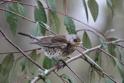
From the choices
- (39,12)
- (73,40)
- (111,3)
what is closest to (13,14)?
(39,12)

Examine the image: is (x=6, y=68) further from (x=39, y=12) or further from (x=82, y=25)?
(x=82, y=25)

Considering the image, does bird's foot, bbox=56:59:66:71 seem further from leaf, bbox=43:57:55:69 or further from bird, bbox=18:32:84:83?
leaf, bbox=43:57:55:69

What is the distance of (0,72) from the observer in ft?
3.55

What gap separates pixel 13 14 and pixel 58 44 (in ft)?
0.45

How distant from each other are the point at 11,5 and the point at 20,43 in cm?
89

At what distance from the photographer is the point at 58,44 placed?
902 millimetres

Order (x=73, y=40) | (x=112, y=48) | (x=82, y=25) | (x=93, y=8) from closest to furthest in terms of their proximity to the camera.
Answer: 1. (x=73, y=40)
2. (x=93, y=8)
3. (x=112, y=48)
4. (x=82, y=25)

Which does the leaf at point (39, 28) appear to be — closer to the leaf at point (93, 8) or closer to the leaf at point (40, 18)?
the leaf at point (40, 18)

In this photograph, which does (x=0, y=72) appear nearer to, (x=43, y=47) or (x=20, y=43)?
(x=43, y=47)

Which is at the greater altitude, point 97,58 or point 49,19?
point 49,19

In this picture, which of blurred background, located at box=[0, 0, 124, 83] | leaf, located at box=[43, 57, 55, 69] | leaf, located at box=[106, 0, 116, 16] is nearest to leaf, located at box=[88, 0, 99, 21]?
leaf, located at box=[106, 0, 116, 16]

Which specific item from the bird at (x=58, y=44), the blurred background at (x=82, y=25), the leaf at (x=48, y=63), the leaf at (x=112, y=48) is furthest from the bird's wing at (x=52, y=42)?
the blurred background at (x=82, y=25)

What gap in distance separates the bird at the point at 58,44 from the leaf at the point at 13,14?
3cm

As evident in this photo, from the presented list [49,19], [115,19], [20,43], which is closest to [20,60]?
[49,19]
